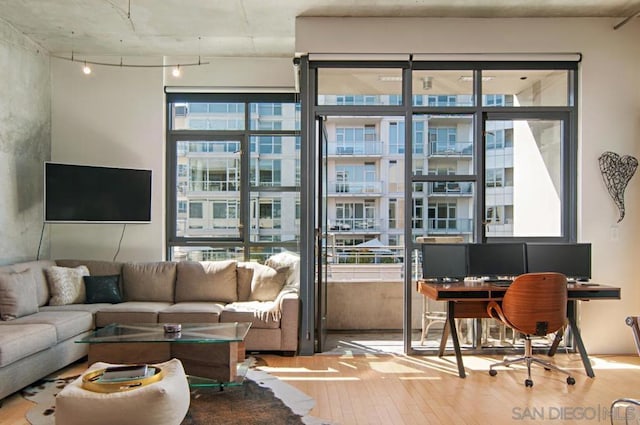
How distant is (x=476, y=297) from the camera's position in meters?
→ 4.21

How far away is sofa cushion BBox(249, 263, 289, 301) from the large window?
688 millimetres

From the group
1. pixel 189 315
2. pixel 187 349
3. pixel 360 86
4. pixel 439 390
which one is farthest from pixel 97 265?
pixel 439 390

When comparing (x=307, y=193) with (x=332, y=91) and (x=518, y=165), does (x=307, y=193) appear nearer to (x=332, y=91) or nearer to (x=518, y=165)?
(x=332, y=91)

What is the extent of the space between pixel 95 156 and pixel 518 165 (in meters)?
4.53

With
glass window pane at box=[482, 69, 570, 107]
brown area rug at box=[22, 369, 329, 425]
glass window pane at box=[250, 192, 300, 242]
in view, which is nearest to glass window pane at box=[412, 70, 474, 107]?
glass window pane at box=[482, 69, 570, 107]

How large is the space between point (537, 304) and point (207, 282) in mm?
3139

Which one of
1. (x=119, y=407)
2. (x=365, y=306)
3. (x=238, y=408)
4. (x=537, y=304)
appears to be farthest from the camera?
(x=365, y=306)

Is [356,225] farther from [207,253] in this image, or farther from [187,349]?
[187,349]

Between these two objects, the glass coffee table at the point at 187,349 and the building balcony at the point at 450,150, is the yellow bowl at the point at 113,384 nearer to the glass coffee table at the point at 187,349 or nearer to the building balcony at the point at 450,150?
the glass coffee table at the point at 187,349

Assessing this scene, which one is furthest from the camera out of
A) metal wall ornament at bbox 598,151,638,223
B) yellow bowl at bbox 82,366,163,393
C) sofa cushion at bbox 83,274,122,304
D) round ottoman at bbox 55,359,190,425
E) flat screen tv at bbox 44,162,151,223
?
flat screen tv at bbox 44,162,151,223

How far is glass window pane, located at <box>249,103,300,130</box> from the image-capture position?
19.5 ft

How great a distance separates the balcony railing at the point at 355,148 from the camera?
6621 millimetres

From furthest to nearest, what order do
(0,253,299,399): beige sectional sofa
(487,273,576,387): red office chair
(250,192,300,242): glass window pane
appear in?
(250,192,300,242): glass window pane, (487,273,576,387): red office chair, (0,253,299,399): beige sectional sofa

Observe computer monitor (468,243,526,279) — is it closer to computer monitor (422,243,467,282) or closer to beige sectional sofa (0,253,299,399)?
computer monitor (422,243,467,282)
